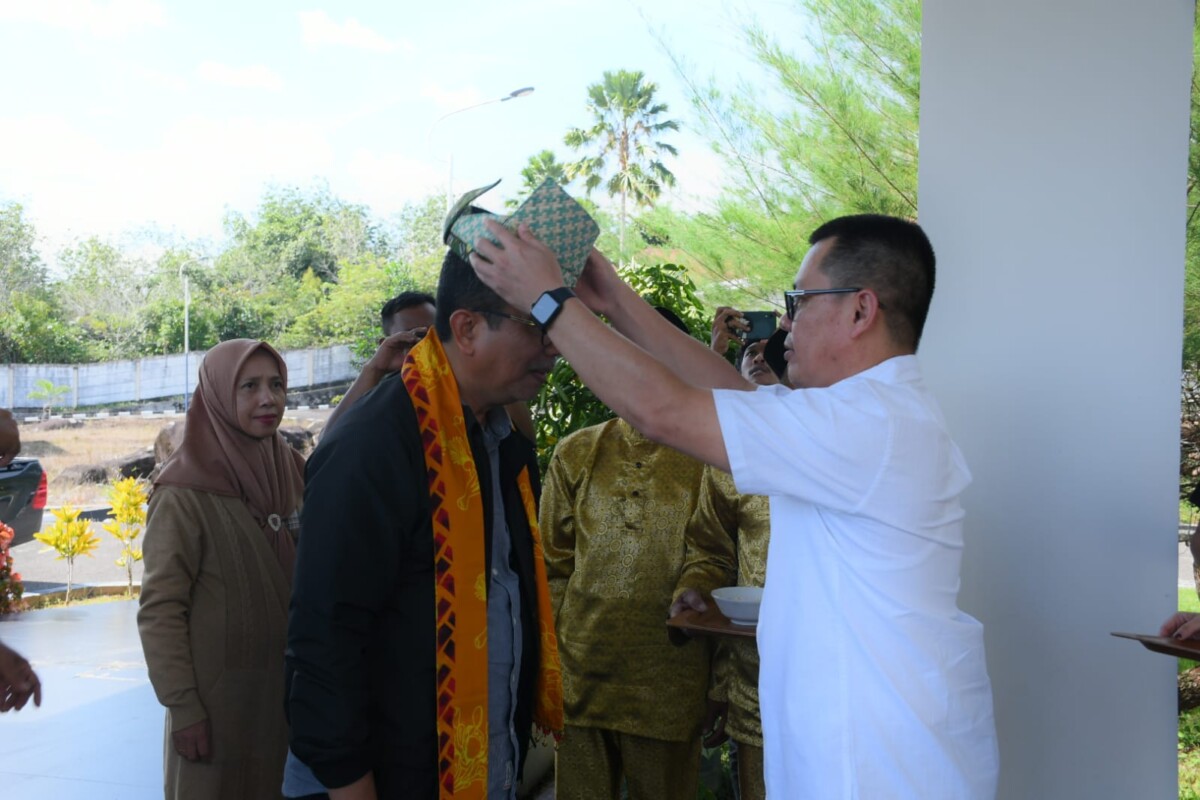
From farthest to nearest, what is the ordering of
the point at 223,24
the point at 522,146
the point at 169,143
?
1. the point at 522,146
2. the point at 223,24
3. the point at 169,143

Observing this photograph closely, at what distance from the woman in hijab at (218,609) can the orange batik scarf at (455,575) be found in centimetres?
118

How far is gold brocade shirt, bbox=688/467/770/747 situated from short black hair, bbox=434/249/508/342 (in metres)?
1.20

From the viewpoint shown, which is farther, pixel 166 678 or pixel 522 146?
pixel 522 146

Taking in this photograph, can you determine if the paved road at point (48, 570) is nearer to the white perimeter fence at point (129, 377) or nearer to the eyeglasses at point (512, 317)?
the white perimeter fence at point (129, 377)

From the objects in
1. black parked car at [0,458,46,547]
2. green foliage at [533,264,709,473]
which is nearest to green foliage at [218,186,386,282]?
black parked car at [0,458,46,547]

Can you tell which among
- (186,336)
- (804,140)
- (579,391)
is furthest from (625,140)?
(579,391)

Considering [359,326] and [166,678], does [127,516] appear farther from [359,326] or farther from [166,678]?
[359,326]

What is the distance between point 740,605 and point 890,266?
1.03 meters

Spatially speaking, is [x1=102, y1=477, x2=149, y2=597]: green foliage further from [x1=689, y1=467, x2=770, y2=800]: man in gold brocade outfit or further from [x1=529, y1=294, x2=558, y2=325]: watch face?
[x1=529, y1=294, x2=558, y2=325]: watch face

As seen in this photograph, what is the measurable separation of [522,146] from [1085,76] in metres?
20.6

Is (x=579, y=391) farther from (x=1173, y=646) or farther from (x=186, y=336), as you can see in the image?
(x=186, y=336)

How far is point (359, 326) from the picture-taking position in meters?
14.9

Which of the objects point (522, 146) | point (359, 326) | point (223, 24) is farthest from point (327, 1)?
point (359, 326)

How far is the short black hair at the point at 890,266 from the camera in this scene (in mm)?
1535
